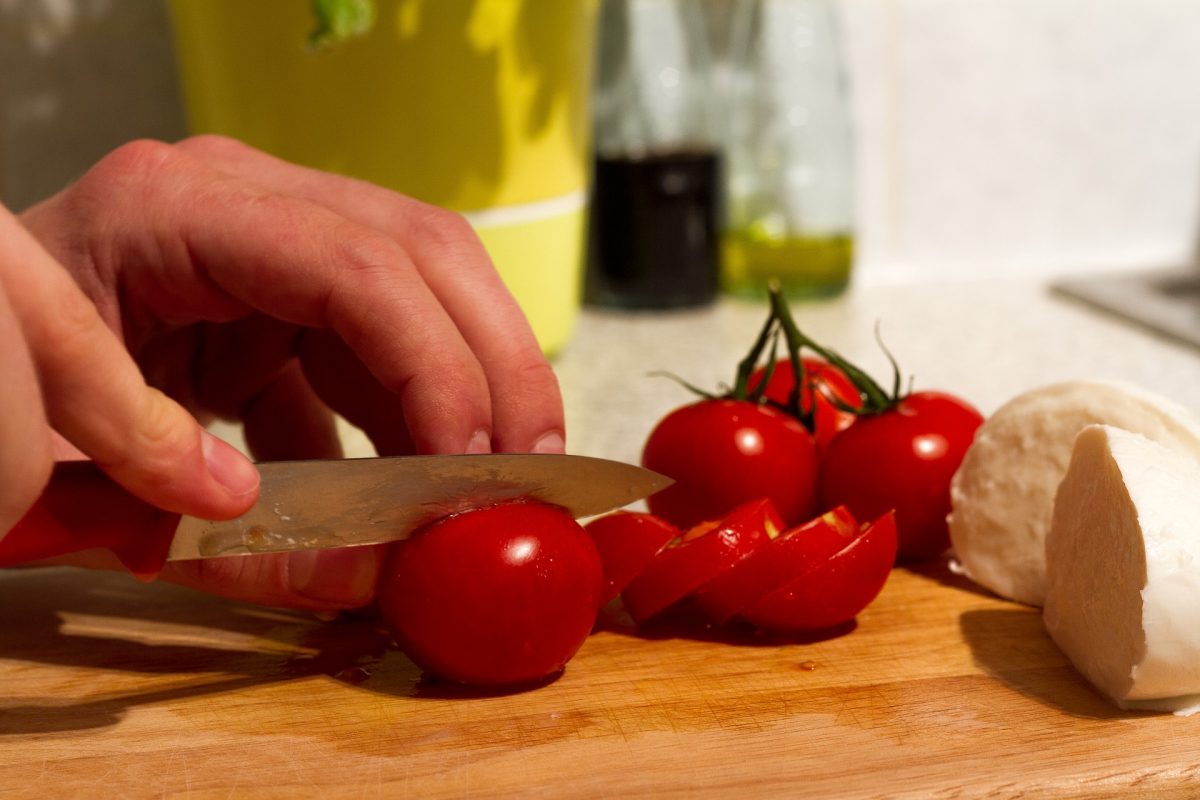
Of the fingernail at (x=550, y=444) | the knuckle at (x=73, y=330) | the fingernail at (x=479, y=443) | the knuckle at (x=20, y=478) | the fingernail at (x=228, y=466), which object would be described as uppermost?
the knuckle at (x=73, y=330)

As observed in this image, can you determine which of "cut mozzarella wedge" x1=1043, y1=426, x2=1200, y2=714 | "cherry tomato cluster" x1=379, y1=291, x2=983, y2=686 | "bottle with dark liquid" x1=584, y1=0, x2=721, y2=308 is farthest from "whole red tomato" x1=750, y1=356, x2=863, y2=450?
"bottle with dark liquid" x1=584, y1=0, x2=721, y2=308

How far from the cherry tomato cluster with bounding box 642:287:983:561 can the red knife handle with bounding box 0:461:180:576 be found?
460mm

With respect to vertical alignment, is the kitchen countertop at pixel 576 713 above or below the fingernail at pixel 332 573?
below

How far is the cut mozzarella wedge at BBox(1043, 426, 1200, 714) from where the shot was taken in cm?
84

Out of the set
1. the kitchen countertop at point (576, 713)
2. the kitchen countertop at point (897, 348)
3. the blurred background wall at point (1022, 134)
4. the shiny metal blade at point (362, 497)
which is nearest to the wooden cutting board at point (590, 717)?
the kitchen countertop at point (576, 713)

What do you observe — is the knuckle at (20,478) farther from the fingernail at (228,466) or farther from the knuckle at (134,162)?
the knuckle at (134,162)

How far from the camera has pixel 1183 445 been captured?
3.28ft

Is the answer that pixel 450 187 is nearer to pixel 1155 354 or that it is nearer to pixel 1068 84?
pixel 1155 354

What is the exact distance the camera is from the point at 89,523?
82cm

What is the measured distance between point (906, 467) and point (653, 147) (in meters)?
1.12

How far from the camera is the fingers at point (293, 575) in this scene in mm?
935

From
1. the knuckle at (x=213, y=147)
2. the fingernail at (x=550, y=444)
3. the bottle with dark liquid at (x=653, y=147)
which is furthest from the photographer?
the bottle with dark liquid at (x=653, y=147)

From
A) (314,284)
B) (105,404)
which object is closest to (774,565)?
(314,284)

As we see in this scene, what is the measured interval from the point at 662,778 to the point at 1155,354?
4.32ft
